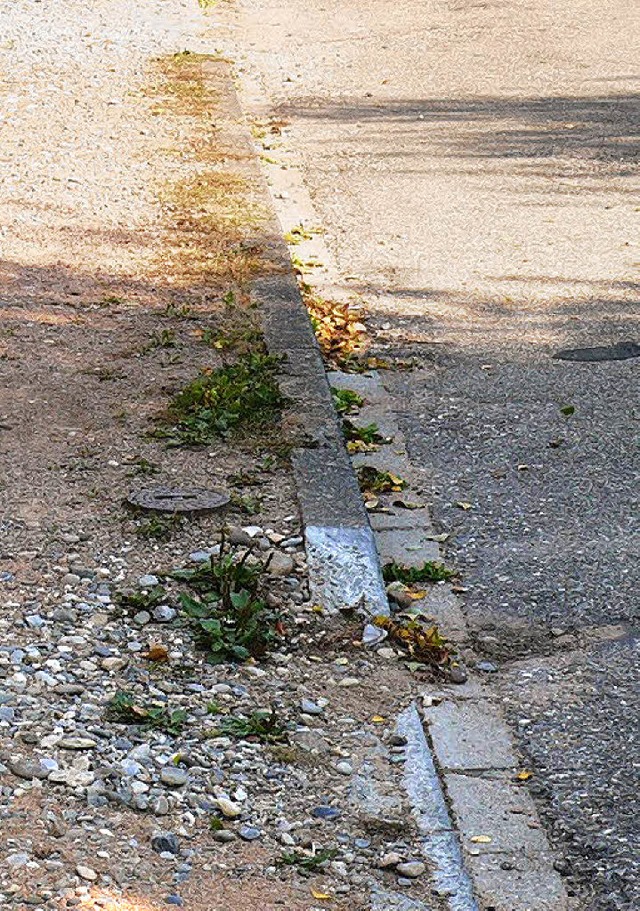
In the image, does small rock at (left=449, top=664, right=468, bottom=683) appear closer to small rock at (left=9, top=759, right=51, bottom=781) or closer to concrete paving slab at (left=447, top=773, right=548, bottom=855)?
concrete paving slab at (left=447, top=773, right=548, bottom=855)

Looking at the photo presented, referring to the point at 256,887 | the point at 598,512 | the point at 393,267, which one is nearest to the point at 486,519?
the point at 598,512

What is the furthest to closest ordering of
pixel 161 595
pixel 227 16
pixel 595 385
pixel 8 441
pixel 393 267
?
pixel 227 16, pixel 393 267, pixel 595 385, pixel 8 441, pixel 161 595

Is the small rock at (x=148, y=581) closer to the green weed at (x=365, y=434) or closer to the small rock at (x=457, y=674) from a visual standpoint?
the small rock at (x=457, y=674)

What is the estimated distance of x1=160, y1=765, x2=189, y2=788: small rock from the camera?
3248 millimetres

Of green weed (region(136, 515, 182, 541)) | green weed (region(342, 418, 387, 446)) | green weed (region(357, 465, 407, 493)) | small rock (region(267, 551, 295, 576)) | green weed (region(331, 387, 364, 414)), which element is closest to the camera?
small rock (region(267, 551, 295, 576))

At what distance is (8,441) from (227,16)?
10.8 m

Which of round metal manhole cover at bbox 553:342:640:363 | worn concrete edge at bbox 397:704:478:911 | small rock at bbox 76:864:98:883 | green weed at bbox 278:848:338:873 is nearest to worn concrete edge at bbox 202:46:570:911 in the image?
worn concrete edge at bbox 397:704:478:911

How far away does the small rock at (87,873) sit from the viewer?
114 inches

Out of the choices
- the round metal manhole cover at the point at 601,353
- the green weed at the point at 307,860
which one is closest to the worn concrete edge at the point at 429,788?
the green weed at the point at 307,860

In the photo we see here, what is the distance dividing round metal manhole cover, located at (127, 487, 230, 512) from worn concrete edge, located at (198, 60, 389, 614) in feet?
0.86

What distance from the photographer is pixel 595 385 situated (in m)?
5.77

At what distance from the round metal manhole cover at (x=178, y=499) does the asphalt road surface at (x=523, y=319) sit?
2.49ft

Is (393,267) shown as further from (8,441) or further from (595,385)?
(8,441)

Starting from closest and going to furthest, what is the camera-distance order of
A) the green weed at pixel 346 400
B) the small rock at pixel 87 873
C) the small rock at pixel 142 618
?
the small rock at pixel 87 873 < the small rock at pixel 142 618 < the green weed at pixel 346 400
